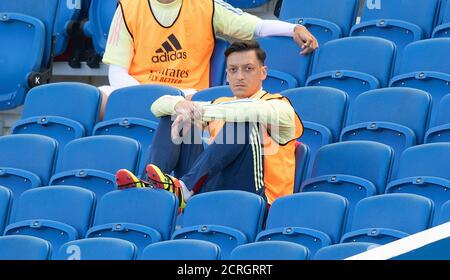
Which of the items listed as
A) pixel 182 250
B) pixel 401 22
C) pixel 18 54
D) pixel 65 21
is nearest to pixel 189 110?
pixel 182 250

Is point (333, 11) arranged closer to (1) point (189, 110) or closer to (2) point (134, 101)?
(2) point (134, 101)

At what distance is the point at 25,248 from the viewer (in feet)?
21.9

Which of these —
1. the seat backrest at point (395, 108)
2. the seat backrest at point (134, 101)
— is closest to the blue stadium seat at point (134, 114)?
the seat backrest at point (134, 101)

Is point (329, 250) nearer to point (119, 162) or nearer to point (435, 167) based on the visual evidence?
point (435, 167)

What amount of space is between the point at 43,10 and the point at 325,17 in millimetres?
1669

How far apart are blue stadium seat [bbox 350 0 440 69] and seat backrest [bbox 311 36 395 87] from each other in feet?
0.95

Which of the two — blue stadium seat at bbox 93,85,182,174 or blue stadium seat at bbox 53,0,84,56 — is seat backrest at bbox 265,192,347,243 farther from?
blue stadium seat at bbox 53,0,84,56

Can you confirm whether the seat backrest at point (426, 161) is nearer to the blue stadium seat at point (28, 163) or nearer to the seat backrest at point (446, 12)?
the seat backrest at point (446, 12)

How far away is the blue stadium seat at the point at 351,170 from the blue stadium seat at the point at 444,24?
1.12 metres

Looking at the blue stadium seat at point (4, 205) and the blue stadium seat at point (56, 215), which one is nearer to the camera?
the blue stadium seat at point (56, 215)

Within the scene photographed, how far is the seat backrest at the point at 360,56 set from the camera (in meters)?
7.82

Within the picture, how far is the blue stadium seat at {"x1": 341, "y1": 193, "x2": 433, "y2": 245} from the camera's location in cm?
642

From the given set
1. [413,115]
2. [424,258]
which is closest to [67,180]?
[413,115]

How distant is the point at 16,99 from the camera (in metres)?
9.02
